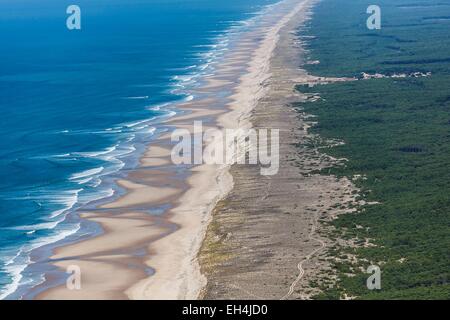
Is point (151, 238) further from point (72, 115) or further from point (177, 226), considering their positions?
point (72, 115)

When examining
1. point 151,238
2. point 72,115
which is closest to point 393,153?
point 151,238

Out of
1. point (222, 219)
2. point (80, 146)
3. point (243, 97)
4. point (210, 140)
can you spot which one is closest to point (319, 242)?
point (222, 219)

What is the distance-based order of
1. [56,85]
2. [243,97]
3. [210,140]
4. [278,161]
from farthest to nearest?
[56,85]
[243,97]
[210,140]
[278,161]

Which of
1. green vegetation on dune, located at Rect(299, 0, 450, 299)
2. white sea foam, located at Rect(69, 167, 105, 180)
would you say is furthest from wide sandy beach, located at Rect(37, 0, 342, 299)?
green vegetation on dune, located at Rect(299, 0, 450, 299)

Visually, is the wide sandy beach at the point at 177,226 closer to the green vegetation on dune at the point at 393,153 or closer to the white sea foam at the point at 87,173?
the white sea foam at the point at 87,173

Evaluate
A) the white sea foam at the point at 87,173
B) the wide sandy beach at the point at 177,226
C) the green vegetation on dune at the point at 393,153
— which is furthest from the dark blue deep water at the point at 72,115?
the green vegetation on dune at the point at 393,153

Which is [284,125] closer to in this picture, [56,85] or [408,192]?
[408,192]

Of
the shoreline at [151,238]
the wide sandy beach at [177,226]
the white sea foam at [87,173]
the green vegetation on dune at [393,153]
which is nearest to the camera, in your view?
the green vegetation on dune at [393,153]
